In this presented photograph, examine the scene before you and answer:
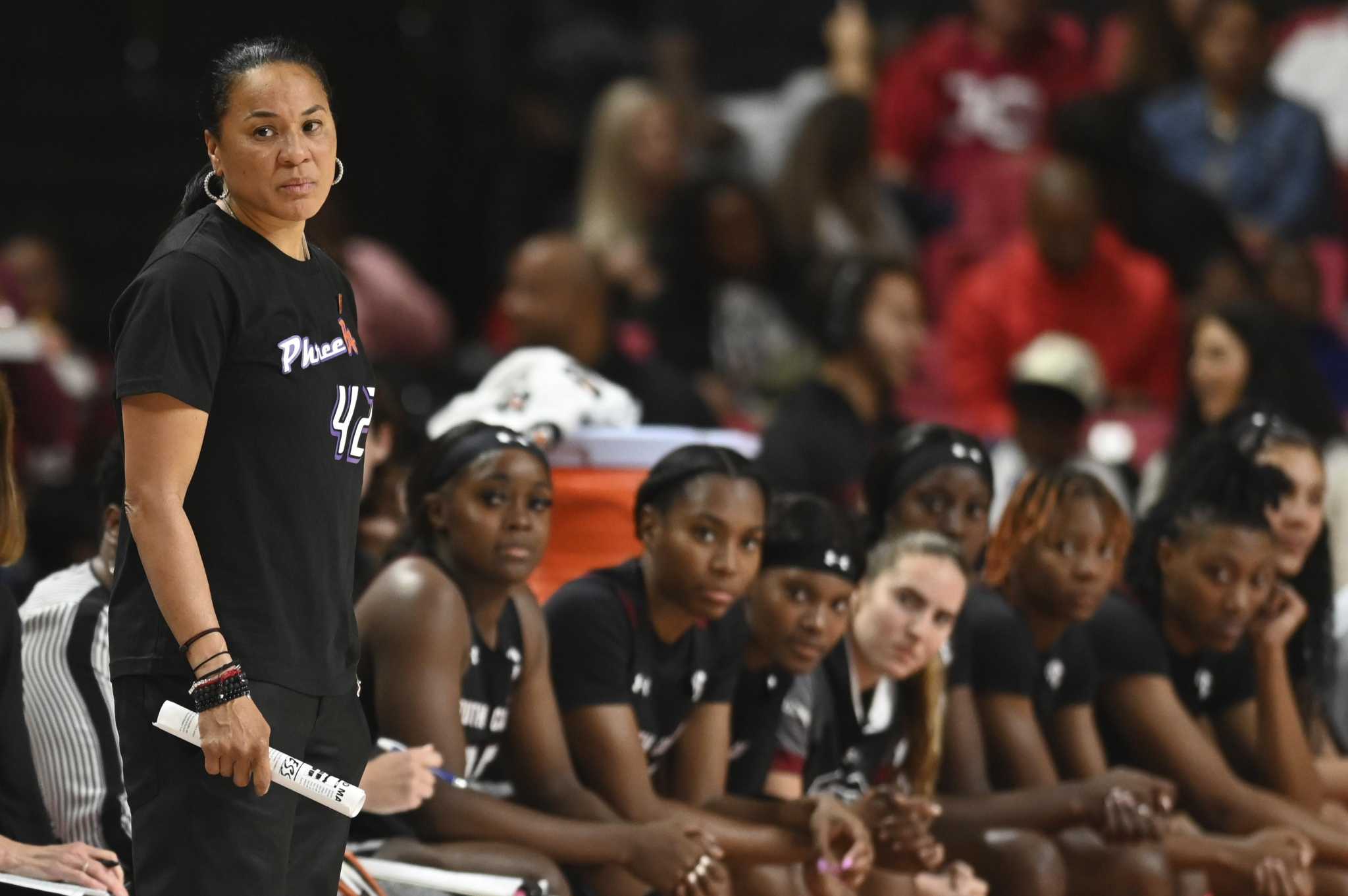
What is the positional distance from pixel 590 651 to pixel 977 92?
526cm

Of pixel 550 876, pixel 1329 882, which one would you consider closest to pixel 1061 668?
pixel 1329 882

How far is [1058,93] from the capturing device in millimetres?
9039

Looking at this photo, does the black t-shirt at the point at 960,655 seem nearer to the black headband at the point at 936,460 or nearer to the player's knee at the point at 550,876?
the black headband at the point at 936,460

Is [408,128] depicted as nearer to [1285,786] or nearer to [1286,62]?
[1286,62]

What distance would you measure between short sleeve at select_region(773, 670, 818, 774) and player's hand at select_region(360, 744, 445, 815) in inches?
48.5

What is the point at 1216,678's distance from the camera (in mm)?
5352

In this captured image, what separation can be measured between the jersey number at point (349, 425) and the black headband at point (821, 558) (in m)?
1.81

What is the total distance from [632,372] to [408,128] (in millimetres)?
2704

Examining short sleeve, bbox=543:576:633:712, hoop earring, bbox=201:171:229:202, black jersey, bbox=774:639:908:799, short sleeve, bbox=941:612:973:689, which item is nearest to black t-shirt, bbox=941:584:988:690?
short sleeve, bbox=941:612:973:689

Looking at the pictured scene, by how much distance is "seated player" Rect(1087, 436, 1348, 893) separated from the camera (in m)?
5.06

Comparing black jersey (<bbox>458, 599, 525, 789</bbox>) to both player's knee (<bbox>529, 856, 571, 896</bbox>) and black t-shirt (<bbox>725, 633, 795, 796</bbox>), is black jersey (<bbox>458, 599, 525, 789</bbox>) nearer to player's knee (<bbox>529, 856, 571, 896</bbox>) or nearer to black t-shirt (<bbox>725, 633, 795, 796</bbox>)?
player's knee (<bbox>529, 856, 571, 896</bbox>)

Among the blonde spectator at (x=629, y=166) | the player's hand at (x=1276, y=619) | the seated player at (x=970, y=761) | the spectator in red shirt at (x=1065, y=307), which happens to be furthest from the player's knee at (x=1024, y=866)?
the blonde spectator at (x=629, y=166)

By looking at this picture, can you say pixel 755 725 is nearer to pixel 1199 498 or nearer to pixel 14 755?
pixel 1199 498

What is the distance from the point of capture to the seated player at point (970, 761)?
15.2 feet
